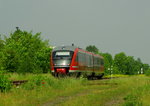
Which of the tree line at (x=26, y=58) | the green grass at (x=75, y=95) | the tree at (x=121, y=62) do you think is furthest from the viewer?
the tree at (x=121, y=62)

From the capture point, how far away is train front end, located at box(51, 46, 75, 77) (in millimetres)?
27109

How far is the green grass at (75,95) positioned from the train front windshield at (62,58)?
5565 mm

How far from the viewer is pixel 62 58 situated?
90.4 ft

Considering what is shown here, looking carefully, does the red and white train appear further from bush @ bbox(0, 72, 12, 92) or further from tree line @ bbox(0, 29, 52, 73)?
bush @ bbox(0, 72, 12, 92)


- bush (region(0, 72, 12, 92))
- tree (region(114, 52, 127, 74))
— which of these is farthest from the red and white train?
tree (region(114, 52, 127, 74))

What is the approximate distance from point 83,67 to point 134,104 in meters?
21.3

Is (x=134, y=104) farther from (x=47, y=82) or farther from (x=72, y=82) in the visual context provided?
(x=72, y=82)

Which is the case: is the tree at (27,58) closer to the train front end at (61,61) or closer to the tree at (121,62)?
the train front end at (61,61)

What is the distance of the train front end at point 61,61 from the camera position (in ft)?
88.9

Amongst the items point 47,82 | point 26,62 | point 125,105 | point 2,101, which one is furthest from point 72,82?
point 26,62

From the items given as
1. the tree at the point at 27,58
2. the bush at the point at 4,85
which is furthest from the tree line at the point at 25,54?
the bush at the point at 4,85

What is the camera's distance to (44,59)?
47219 millimetres

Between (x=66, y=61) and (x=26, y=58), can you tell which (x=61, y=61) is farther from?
(x=26, y=58)

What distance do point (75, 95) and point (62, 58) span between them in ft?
42.5
